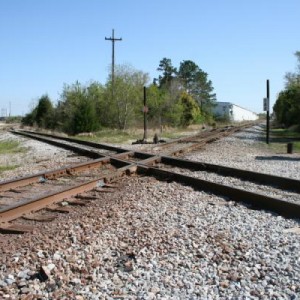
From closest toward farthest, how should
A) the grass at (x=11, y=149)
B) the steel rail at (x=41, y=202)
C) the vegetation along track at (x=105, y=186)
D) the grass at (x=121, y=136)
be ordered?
the steel rail at (x=41, y=202), the vegetation along track at (x=105, y=186), the grass at (x=11, y=149), the grass at (x=121, y=136)

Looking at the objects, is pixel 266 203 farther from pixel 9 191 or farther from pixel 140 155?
pixel 140 155

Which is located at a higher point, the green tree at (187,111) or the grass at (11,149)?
the green tree at (187,111)

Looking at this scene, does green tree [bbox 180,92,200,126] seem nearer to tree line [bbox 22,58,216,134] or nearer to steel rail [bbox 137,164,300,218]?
tree line [bbox 22,58,216,134]

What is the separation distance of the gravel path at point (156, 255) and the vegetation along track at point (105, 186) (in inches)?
17.0

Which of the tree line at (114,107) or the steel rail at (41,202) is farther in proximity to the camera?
the tree line at (114,107)

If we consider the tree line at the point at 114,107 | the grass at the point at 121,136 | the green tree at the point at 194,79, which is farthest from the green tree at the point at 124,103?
the green tree at the point at 194,79

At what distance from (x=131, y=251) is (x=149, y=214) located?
159 centimetres

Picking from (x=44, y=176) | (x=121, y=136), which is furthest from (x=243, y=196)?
(x=121, y=136)

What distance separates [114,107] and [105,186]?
37.7 metres

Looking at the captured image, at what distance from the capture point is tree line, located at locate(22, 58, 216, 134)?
43.9 m

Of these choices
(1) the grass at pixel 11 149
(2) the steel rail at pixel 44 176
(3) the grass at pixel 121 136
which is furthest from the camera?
(3) the grass at pixel 121 136

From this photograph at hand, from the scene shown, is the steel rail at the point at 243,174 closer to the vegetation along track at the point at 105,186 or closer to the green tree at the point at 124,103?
the vegetation along track at the point at 105,186

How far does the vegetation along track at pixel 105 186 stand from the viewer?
632cm

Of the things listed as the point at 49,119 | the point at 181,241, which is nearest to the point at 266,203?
the point at 181,241
